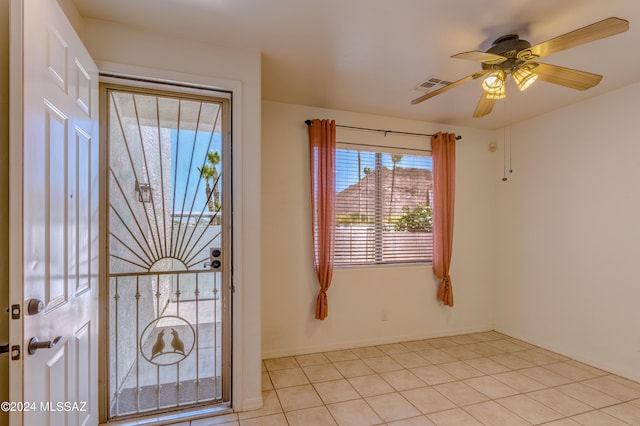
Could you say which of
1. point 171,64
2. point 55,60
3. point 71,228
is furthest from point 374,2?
point 71,228

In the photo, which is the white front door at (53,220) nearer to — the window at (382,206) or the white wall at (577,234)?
the window at (382,206)

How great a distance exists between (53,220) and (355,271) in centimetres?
279

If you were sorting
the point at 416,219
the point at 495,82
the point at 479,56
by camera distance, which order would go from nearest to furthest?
the point at 479,56 → the point at 495,82 → the point at 416,219

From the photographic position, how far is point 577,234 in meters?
3.29

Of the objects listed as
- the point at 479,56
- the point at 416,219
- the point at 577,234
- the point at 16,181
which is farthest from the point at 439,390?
the point at 16,181

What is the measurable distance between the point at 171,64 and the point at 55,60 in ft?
2.86

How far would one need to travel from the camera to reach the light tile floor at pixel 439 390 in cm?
227

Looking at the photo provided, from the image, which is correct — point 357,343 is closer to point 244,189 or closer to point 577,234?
point 244,189

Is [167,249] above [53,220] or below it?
below

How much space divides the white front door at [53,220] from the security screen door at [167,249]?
30 centimetres

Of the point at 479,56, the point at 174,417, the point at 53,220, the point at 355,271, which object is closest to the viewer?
the point at 53,220

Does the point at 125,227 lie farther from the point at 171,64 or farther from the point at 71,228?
the point at 171,64

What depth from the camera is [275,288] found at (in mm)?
3301

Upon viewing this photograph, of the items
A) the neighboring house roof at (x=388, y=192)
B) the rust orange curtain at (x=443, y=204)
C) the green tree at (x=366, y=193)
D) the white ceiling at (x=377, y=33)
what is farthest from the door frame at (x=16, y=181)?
the rust orange curtain at (x=443, y=204)
